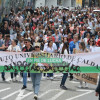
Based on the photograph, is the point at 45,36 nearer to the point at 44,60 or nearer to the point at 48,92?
the point at 48,92

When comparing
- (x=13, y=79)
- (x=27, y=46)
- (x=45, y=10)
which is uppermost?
(x=45, y=10)

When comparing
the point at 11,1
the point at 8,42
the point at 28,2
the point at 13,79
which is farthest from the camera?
the point at 28,2

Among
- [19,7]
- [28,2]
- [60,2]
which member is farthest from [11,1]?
[60,2]

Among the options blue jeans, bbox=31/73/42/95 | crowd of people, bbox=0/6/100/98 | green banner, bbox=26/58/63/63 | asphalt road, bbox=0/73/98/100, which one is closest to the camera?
blue jeans, bbox=31/73/42/95

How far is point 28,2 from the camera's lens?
4353cm

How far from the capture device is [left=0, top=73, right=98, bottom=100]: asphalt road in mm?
12391

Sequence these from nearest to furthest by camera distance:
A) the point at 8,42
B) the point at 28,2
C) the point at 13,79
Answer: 1. the point at 13,79
2. the point at 8,42
3. the point at 28,2

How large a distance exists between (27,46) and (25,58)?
2.28ft

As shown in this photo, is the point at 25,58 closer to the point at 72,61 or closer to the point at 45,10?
the point at 72,61

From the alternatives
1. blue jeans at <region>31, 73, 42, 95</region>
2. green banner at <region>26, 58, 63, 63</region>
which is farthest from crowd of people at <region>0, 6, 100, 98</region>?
green banner at <region>26, 58, 63, 63</region>

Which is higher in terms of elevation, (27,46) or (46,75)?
(27,46)

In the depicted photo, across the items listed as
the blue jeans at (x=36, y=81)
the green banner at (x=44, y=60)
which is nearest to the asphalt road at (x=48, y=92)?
the blue jeans at (x=36, y=81)

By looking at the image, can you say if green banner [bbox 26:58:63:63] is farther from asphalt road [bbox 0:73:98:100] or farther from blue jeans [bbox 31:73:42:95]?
asphalt road [bbox 0:73:98:100]

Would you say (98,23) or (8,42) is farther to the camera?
(98,23)
